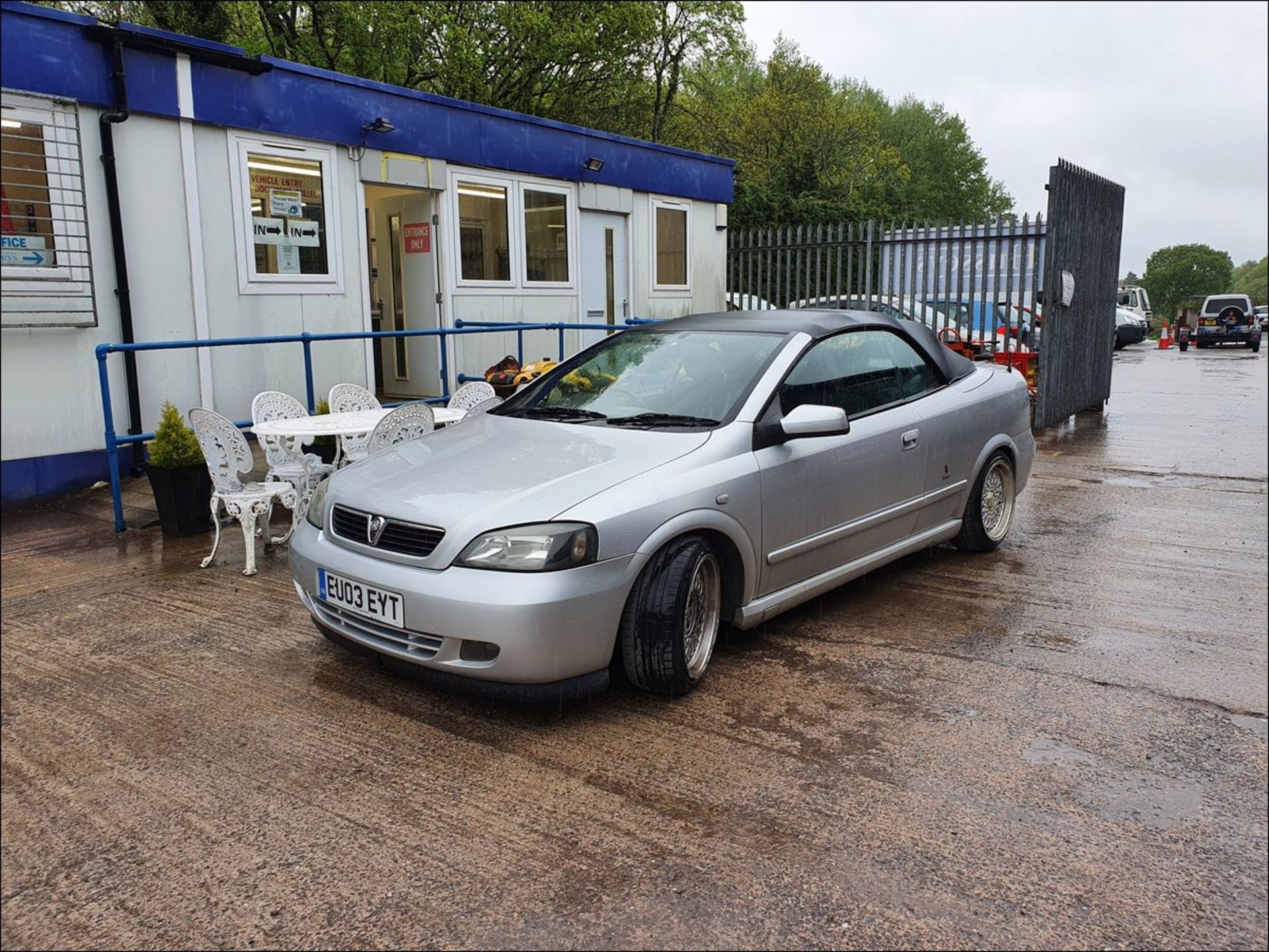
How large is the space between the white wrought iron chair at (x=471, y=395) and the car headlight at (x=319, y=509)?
3.64m

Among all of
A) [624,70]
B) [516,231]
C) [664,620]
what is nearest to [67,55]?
[516,231]

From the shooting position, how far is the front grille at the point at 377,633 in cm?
365

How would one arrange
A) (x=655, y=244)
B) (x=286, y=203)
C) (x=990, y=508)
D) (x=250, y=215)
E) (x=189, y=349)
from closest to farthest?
(x=990, y=508)
(x=189, y=349)
(x=250, y=215)
(x=286, y=203)
(x=655, y=244)

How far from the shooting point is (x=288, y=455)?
6.61 m

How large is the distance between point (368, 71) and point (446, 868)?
21579mm

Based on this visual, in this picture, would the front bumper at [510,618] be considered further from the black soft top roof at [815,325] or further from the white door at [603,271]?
the white door at [603,271]

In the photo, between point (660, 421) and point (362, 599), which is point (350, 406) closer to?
point (660, 421)

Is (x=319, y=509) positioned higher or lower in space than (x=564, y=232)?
lower

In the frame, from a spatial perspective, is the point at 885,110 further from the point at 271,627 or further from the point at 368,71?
the point at 271,627

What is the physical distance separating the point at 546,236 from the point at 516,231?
57 cm

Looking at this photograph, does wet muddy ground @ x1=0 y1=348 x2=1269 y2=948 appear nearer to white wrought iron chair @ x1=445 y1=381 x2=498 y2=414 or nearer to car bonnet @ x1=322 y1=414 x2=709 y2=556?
car bonnet @ x1=322 y1=414 x2=709 y2=556

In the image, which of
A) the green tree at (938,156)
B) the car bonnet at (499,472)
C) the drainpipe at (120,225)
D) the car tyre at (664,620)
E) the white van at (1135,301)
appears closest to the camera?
the car bonnet at (499,472)

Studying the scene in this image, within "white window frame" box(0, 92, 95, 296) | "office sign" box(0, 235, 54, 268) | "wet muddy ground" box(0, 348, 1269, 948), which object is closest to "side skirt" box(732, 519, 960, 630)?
"wet muddy ground" box(0, 348, 1269, 948)

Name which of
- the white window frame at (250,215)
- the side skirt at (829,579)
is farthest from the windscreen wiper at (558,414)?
the white window frame at (250,215)
